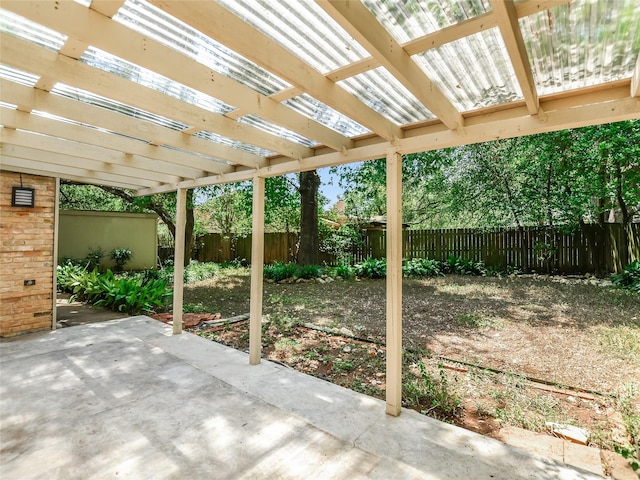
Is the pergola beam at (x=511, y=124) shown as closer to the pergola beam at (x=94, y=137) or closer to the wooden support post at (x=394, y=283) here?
the wooden support post at (x=394, y=283)

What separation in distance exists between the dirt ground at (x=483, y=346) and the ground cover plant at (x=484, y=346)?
0.04 feet

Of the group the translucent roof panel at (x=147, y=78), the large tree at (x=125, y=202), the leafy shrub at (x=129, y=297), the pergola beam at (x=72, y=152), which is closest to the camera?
the translucent roof panel at (x=147, y=78)

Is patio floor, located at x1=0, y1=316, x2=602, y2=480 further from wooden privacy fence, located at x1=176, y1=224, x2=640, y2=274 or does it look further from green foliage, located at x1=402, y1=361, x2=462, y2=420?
wooden privacy fence, located at x1=176, y1=224, x2=640, y2=274

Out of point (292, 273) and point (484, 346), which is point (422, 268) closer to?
point (292, 273)

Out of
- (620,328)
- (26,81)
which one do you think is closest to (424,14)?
(26,81)

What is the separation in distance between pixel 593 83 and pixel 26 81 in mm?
3287

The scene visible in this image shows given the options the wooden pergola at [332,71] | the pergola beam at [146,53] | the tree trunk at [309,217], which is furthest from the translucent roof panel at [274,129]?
the tree trunk at [309,217]

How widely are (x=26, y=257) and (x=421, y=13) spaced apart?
5.29m

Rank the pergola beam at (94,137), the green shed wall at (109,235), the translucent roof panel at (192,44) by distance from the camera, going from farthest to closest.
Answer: the green shed wall at (109,235) < the pergola beam at (94,137) < the translucent roof panel at (192,44)

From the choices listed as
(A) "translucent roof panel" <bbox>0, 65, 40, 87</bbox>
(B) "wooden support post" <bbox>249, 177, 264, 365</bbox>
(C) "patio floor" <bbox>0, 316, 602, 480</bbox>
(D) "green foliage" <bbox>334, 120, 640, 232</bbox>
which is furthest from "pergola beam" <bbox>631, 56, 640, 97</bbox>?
(D) "green foliage" <bbox>334, 120, 640, 232</bbox>

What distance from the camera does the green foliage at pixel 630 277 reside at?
22.4 ft

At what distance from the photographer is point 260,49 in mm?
1427

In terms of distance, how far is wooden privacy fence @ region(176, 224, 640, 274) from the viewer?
825 centimetres

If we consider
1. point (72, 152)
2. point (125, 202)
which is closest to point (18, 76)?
point (72, 152)
